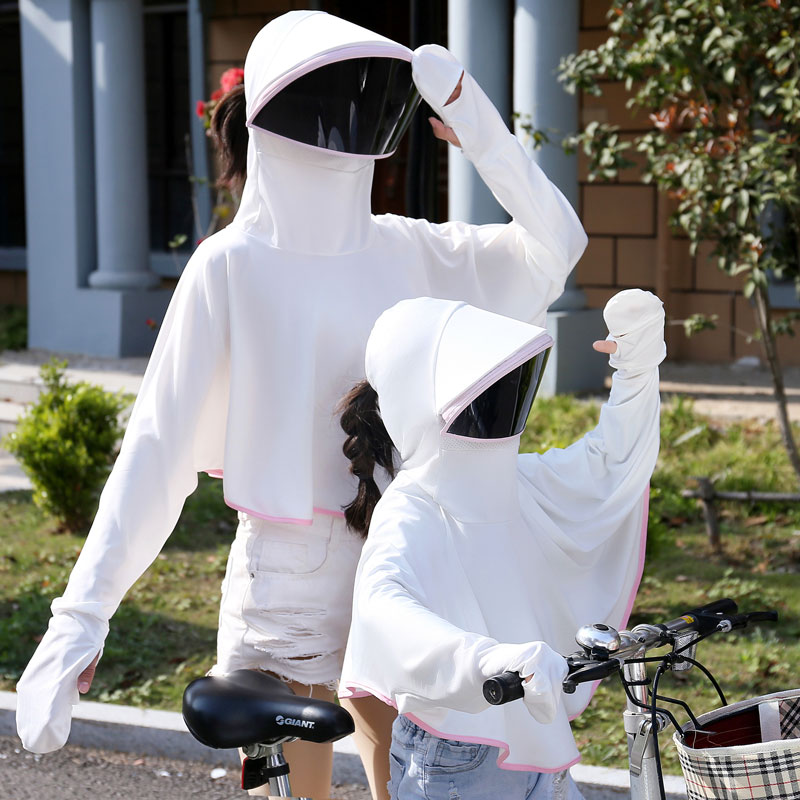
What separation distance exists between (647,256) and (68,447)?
580 centimetres

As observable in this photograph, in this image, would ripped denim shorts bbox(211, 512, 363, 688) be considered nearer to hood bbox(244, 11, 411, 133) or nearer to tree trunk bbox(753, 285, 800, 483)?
hood bbox(244, 11, 411, 133)

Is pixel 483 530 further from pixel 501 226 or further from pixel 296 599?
pixel 501 226

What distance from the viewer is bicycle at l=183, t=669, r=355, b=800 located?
220 cm

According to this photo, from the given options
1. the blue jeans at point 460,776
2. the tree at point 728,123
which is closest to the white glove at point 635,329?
→ the blue jeans at point 460,776

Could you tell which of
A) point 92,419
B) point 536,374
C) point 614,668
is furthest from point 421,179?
point 614,668

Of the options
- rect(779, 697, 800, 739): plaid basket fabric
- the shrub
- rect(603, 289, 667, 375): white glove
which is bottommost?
the shrub

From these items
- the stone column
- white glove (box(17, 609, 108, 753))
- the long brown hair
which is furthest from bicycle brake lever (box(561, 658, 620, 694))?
the stone column

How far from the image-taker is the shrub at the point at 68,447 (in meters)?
6.70

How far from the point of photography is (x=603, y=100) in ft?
34.9

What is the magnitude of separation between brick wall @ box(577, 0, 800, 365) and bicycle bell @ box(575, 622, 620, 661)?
29.0 feet

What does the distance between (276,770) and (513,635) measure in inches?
21.1

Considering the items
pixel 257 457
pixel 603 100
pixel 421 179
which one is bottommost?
pixel 257 457

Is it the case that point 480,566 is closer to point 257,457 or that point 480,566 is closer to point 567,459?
point 567,459

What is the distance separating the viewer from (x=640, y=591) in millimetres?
5559
